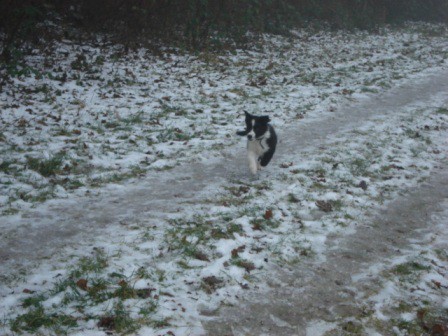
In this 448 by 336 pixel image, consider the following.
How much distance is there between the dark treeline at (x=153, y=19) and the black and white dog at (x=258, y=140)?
676 centimetres

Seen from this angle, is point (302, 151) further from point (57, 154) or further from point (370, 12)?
point (370, 12)

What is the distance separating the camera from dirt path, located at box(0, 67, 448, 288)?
461 centimetres

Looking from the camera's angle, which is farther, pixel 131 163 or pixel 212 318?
pixel 131 163

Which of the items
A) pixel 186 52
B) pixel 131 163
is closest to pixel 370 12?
pixel 186 52

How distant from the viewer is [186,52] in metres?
15.3

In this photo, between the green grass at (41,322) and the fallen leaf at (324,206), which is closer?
the green grass at (41,322)

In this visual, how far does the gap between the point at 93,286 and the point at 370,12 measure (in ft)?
90.9

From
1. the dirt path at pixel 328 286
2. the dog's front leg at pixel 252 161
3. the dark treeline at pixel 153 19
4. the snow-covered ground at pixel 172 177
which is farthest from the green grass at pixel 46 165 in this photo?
the dark treeline at pixel 153 19

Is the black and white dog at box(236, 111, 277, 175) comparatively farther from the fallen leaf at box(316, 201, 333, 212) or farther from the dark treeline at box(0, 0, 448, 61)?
the dark treeline at box(0, 0, 448, 61)

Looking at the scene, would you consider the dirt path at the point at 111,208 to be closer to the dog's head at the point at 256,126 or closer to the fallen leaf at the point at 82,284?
the fallen leaf at the point at 82,284

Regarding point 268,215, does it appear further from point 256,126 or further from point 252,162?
point 256,126

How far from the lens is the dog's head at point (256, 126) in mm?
6677

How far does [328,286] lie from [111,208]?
3.06 metres

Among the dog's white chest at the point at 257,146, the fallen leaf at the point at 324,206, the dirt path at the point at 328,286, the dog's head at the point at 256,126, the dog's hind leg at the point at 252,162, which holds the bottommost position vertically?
the dirt path at the point at 328,286
